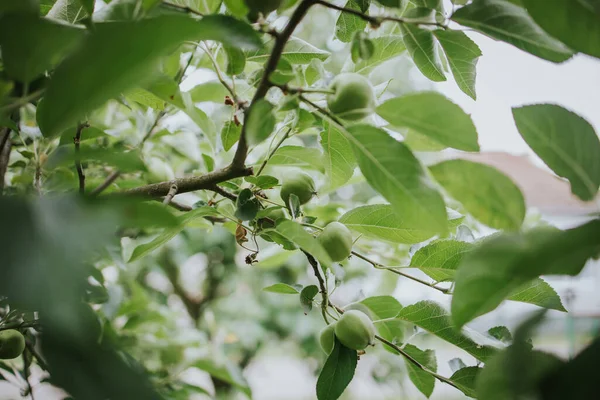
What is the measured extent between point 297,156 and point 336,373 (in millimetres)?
243

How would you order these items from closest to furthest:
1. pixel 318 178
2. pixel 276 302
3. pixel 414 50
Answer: pixel 414 50
pixel 318 178
pixel 276 302

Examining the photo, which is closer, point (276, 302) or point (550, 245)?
point (550, 245)

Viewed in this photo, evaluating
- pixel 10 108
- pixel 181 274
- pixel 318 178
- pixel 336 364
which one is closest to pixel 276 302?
pixel 181 274

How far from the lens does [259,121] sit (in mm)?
357

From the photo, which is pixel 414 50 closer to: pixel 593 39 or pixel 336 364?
pixel 593 39

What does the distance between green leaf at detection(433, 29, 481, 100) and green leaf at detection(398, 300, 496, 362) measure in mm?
214

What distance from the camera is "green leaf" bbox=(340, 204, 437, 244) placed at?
1.65ft

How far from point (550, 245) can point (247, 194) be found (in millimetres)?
288

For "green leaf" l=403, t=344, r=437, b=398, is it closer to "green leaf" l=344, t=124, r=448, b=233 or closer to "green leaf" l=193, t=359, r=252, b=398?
"green leaf" l=344, t=124, r=448, b=233

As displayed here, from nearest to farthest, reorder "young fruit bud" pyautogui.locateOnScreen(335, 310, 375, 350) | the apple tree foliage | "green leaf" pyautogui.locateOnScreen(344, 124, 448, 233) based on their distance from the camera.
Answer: the apple tree foliage < "green leaf" pyautogui.locateOnScreen(344, 124, 448, 233) < "young fruit bud" pyautogui.locateOnScreen(335, 310, 375, 350)

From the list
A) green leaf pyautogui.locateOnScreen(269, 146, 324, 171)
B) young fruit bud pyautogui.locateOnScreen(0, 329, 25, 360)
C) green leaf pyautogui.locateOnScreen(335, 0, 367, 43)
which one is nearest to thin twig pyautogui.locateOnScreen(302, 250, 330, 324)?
green leaf pyautogui.locateOnScreen(269, 146, 324, 171)

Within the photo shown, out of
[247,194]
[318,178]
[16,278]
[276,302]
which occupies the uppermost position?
[16,278]

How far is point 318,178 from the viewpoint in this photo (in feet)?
2.50

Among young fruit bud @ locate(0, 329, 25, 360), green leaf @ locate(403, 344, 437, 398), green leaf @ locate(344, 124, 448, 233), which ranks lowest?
young fruit bud @ locate(0, 329, 25, 360)
